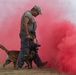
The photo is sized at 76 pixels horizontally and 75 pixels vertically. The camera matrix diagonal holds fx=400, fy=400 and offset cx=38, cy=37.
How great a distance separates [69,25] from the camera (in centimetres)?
1450

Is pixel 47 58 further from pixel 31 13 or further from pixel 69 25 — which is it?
pixel 31 13

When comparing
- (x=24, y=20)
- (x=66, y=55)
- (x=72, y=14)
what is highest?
(x=72, y=14)

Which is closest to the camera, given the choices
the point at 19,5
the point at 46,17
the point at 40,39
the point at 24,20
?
the point at 24,20

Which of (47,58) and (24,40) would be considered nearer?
→ (24,40)

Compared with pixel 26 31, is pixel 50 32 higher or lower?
higher

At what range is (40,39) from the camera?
15625mm

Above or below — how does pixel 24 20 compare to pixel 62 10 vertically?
below

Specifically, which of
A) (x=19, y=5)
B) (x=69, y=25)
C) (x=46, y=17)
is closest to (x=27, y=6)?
(x=19, y=5)

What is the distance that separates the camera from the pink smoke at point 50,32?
12570 mm

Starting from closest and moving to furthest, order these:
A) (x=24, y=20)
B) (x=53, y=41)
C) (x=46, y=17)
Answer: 1. (x=24, y=20)
2. (x=53, y=41)
3. (x=46, y=17)

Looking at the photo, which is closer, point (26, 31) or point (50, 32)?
point (26, 31)

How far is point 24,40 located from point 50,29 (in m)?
2.80

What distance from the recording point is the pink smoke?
12570 mm

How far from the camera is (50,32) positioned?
49.0 feet
